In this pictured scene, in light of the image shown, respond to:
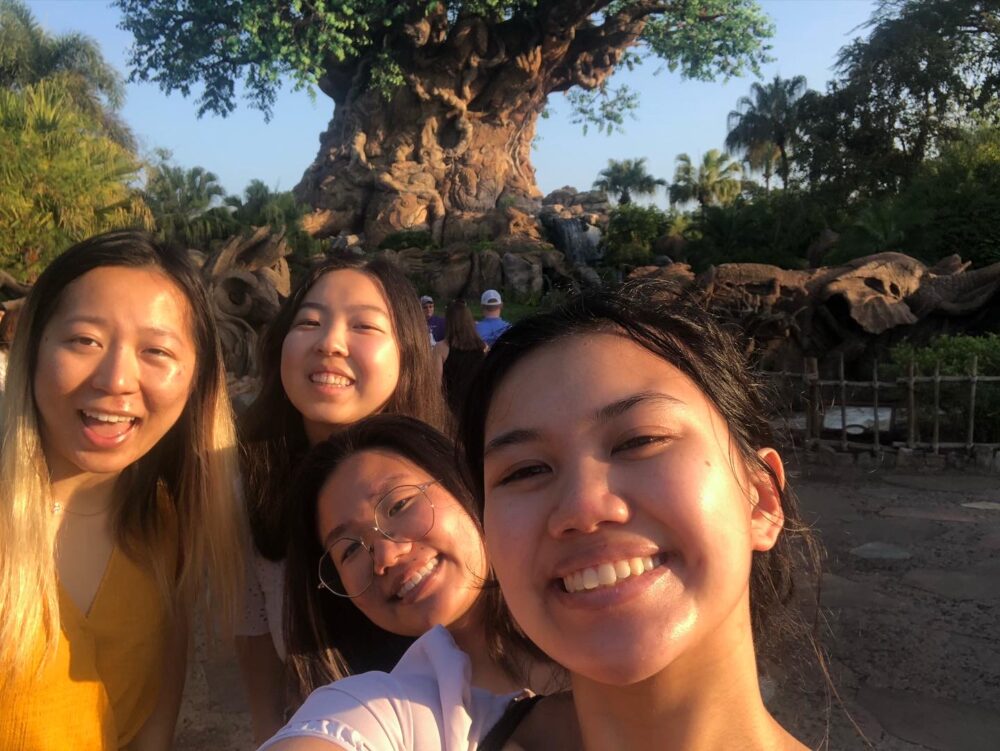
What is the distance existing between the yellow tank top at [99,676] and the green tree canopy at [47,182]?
289 inches

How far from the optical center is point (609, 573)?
0.92 metres

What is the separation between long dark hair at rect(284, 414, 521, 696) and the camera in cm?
169

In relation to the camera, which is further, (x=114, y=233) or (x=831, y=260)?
(x=831, y=260)

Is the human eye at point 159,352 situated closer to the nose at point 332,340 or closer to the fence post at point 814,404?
the nose at point 332,340

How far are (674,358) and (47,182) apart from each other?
9.04 m

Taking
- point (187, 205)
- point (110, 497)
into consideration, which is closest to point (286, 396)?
point (110, 497)

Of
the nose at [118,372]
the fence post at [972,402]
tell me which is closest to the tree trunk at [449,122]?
the fence post at [972,402]

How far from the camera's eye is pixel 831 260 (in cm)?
1711

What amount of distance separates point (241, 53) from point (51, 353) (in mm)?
23453

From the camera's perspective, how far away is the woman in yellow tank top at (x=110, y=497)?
4.99 ft

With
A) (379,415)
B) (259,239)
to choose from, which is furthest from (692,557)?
(259,239)

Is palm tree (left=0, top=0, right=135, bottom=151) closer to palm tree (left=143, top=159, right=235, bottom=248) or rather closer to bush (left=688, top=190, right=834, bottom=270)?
palm tree (left=143, top=159, right=235, bottom=248)

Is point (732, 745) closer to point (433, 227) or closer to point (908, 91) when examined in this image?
point (433, 227)

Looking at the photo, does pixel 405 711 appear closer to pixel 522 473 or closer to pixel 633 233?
pixel 522 473
